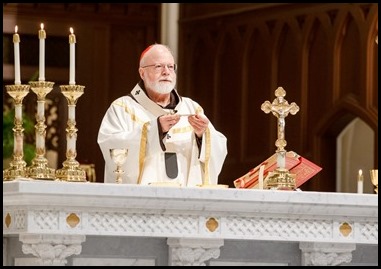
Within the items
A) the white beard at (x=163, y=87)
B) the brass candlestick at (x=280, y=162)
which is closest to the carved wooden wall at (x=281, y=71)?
the white beard at (x=163, y=87)

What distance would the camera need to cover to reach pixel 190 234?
7695 mm

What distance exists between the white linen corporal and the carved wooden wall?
5.21 meters

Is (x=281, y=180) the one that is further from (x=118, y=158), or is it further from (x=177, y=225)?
(x=118, y=158)

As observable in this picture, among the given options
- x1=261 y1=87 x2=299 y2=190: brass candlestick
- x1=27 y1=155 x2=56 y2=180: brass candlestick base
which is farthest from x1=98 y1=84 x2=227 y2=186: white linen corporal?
x1=27 y1=155 x2=56 y2=180: brass candlestick base

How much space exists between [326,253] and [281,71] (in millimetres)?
7284

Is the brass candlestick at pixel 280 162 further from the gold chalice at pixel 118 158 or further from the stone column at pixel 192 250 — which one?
the gold chalice at pixel 118 158

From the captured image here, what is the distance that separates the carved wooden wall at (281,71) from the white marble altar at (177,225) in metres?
5.94

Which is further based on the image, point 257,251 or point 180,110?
point 180,110

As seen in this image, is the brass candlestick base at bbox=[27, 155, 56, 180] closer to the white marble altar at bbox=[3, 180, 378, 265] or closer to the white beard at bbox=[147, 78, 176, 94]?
the white marble altar at bbox=[3, 180, 378, 265]

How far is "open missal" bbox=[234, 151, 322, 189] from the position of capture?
337 inches

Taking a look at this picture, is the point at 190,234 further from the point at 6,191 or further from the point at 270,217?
the point at 6,191

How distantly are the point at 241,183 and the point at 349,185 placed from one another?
615 cm

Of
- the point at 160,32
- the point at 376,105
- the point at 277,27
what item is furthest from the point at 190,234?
the point at 160,32

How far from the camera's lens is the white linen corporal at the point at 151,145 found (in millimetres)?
8664
